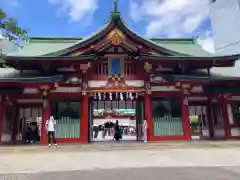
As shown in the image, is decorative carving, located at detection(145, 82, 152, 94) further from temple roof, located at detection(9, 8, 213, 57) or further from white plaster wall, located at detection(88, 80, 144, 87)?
temple roof, located at detection(9, 8, 213, 57)

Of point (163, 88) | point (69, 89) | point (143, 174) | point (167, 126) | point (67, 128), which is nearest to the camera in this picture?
point (143, 174)

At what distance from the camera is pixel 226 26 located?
46969 millimetres

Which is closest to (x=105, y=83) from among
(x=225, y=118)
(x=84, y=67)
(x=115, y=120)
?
(x=84, y=67)

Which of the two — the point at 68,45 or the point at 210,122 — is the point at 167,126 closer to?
the point at 210,122

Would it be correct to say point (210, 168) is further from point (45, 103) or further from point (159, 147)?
point (45, 103)

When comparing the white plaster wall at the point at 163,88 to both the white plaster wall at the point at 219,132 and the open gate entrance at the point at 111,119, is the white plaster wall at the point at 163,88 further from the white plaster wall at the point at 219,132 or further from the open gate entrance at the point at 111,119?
the open gate entrance at the point at 111,119

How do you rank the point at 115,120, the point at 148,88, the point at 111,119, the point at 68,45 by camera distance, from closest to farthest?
1. the point at 148,88
2. the point at 68,45
3. the point at 115,120
4. the point at 111,119

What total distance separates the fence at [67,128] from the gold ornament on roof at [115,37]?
5.66 m

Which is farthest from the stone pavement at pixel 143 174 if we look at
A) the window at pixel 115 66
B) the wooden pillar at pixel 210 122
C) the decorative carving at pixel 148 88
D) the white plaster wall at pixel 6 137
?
the wooden pillar at pixel 210 122

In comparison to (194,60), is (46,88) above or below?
below

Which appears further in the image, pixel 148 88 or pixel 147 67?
pixel 147 67

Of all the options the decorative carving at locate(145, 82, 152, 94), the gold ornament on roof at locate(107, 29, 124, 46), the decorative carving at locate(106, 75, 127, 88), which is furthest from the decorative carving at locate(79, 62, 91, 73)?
the decorative carving at locate(145, 82, 152, 94)

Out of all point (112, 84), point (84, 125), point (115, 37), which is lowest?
point (84, 125)

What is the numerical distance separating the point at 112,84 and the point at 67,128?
4.11 m
